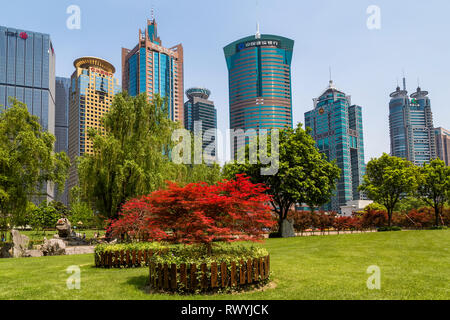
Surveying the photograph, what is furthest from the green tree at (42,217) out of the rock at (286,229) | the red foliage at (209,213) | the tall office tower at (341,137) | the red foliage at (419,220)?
the tall office tower at (341,137)

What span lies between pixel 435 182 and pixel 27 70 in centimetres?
16837

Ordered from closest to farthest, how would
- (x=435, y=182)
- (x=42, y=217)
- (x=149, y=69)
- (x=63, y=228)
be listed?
(x=63, y=228), (x=435, y=182), (x=42, y=217), (x=149, y=69)

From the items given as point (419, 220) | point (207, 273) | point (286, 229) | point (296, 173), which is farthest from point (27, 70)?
point (207, 273)

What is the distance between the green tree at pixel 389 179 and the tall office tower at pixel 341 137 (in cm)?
13864

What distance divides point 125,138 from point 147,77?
563 ft

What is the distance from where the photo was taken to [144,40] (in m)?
188

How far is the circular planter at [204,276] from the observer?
7.87 meters

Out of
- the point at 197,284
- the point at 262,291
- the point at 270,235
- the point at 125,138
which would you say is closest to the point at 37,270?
the point at 197,284

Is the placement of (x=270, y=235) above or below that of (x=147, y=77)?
below

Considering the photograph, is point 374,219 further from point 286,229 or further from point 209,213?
point 209,213

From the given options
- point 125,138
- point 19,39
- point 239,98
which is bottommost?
point 125,138

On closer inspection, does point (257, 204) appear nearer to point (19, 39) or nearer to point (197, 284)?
point (197, 284)

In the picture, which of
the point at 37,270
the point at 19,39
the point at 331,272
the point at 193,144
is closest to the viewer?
the point at 331,272

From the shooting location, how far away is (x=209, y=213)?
8.68 meters
